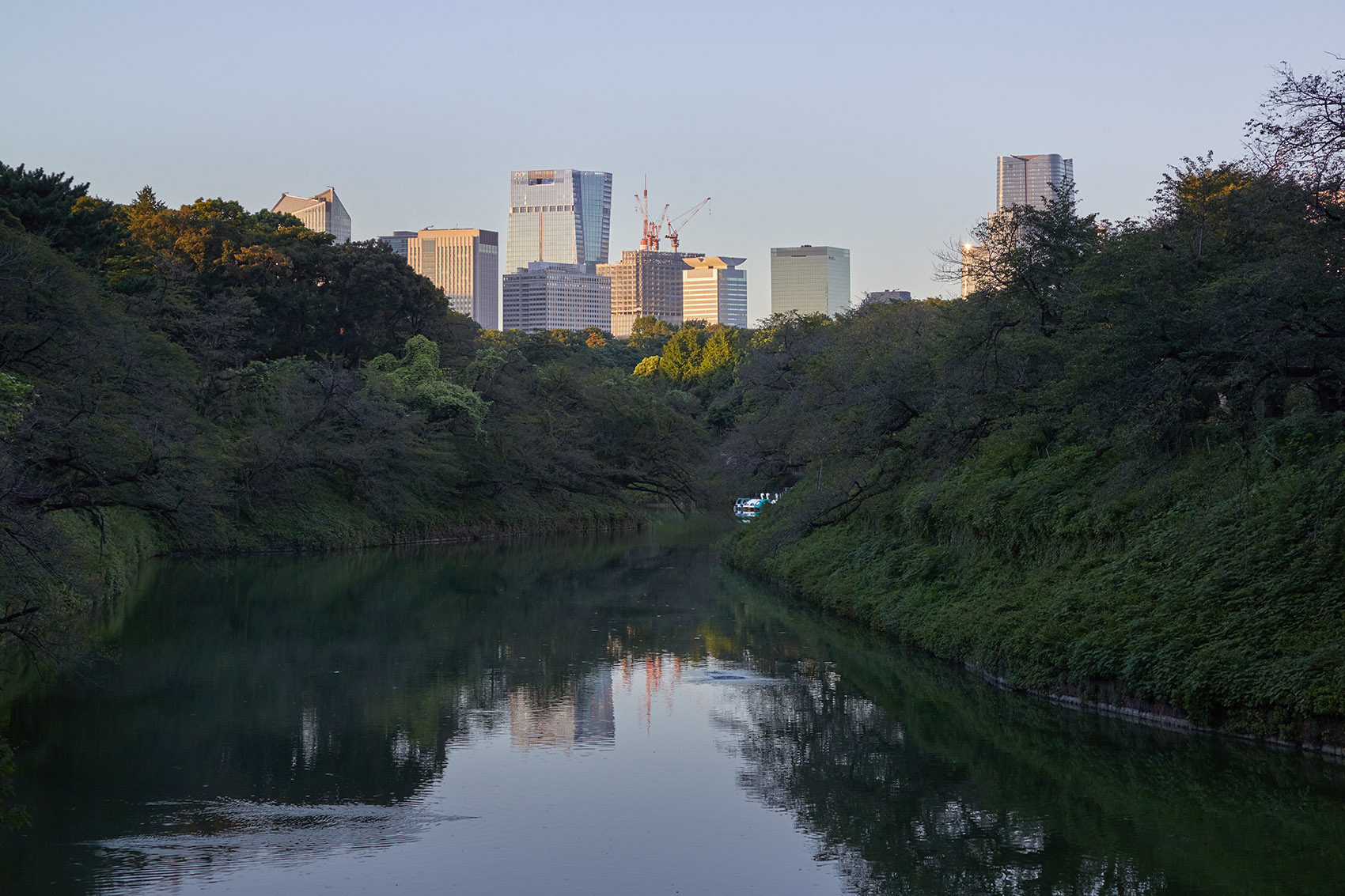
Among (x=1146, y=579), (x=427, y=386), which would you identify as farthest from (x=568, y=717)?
(x=427, y=386)

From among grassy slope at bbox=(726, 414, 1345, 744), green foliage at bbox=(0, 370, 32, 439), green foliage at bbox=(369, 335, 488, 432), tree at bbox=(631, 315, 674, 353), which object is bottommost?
grassy slope at bbox=(726, 414, 1345, 744)

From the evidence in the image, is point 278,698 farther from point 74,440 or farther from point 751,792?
point 751,792

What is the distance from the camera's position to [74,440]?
19.1 meters

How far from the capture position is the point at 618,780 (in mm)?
15625

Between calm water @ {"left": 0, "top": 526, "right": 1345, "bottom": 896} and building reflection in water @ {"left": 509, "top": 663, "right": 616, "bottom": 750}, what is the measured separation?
84mm

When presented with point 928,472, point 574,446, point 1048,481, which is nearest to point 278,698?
point 1048,481

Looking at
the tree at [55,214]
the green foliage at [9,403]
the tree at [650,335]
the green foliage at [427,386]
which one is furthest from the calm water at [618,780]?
the tree at [650,335]

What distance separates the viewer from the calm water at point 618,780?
11.9m

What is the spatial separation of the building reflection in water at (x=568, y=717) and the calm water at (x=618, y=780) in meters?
0.08

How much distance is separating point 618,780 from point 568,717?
3.97 meters

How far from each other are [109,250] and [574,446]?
23.2 meters

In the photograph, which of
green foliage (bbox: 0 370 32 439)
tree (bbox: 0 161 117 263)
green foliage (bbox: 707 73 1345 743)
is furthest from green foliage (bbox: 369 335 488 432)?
green foliage (bbox: 0 370 32 439)

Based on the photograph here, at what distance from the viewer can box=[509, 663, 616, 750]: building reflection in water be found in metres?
17.9

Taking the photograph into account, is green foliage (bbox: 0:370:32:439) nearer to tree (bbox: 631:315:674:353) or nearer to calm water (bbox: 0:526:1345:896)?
calm water (bbox: 0:526:1345:896)
